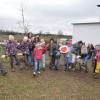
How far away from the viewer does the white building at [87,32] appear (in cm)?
3033

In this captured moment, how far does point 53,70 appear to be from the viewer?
52.6ft

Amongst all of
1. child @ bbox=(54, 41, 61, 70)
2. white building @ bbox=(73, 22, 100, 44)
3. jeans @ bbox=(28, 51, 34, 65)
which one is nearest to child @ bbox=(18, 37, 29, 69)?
jeans @ bbox=(28, 51, 34, 65)

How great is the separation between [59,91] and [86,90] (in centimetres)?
110

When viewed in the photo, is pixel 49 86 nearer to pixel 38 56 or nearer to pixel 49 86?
pixel 49 86

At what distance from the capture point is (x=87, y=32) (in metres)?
31.2

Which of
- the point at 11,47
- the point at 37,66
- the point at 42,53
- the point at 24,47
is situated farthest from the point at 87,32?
the point at 37,66

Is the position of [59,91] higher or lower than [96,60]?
lower

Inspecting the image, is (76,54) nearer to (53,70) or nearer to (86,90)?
(53,70)

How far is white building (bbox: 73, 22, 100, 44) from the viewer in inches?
1194

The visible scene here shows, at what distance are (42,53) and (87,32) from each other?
1616cm

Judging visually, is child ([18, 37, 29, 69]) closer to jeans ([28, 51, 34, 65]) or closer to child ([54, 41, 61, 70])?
jeans ([28, 51, 34, 65])

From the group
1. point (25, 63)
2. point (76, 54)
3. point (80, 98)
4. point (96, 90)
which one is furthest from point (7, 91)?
point (76, 54)

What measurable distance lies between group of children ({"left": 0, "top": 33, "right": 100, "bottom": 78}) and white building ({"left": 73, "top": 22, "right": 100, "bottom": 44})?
559 inches

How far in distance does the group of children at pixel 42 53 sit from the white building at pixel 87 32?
14.2 metres
